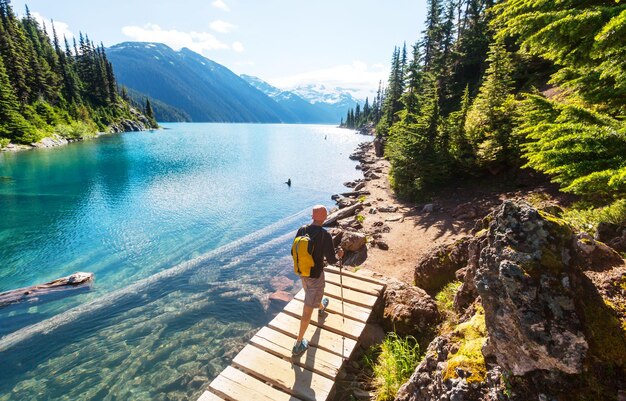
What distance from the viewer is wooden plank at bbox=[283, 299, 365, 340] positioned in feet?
24.2

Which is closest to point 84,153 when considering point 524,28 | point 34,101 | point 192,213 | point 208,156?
point 208,156

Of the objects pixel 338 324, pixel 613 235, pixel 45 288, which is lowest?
pixel 45 288

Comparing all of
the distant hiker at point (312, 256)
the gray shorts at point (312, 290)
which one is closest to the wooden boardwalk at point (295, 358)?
the distant hiker at point (312, 256)

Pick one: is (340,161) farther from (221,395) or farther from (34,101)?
(34,101)

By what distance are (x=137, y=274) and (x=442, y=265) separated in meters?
14.9

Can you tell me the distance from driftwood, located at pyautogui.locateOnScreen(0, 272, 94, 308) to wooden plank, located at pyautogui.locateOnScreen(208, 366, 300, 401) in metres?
12.2

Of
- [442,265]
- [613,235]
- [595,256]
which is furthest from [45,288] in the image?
[613,235]

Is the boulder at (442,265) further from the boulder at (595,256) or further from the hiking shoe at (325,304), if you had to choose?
the boulder at (595,256)

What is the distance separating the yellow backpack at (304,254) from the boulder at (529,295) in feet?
11.3

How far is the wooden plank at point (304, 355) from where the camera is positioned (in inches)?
252

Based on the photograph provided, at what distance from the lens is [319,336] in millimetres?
7320

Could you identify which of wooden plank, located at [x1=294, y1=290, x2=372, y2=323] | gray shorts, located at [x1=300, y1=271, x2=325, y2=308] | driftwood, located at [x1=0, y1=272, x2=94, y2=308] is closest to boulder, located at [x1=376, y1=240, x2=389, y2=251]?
wooden plank, located at [x1=294, y1=290, x2=372, y2=323]

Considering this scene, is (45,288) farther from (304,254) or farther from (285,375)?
(304,254)

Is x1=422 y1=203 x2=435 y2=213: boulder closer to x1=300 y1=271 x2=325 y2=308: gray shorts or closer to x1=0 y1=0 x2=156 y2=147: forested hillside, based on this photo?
x1=300 y1=271 x2=325 y2=308: gray shorts
